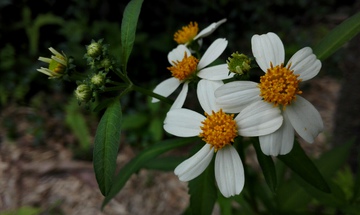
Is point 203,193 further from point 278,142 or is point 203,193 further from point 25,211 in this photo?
point 25,211

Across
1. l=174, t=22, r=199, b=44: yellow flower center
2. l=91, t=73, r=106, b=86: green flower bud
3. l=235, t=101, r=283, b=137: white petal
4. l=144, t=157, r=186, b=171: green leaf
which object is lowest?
l=144, t=157, r=186, b=171: green leaf

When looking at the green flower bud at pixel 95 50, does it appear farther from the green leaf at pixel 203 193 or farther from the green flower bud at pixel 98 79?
the green leaf at pixel 203 193

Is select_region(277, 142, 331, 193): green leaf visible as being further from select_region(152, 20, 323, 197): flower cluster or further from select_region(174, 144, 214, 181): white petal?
select_region(174, 144, 214, 181): white petal

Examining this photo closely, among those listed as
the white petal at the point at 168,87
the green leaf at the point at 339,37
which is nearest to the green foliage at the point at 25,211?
the white petal at the point at 168,87

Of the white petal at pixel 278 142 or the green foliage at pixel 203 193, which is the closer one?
the white petal at pixel 278 142

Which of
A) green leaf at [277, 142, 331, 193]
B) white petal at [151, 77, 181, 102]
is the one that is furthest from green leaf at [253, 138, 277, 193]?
white petal at [151, 77, 181, 102]

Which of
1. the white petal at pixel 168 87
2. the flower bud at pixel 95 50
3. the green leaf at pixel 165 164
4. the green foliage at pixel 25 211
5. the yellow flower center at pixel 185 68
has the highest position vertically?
the flower bud at pixel 95 50
